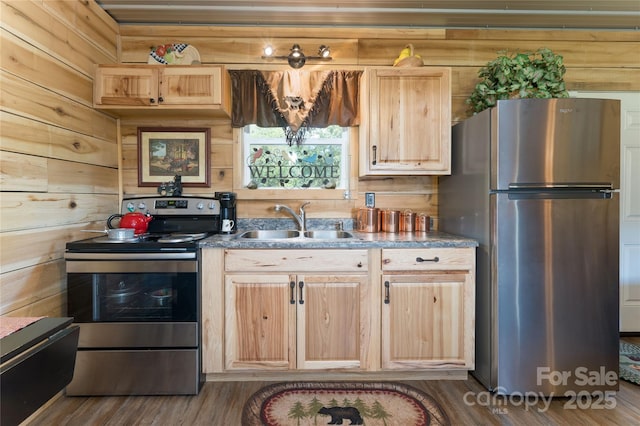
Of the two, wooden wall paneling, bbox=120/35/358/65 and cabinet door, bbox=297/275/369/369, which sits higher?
wooden wall paneling, bbox=120/35/358/65

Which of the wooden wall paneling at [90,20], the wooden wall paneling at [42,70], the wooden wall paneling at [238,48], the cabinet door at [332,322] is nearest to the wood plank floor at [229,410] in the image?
the cabinet door at [332,322]

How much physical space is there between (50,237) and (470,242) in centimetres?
250

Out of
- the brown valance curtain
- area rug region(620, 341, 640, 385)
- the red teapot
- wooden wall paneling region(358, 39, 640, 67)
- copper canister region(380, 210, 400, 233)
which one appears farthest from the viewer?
wooden wall paneling region(358, 39, 640, 67)

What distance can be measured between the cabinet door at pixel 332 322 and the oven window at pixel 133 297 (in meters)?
0.68

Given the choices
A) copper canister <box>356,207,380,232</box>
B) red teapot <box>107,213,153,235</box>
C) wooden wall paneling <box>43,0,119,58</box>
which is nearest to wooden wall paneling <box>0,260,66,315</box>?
red teapot <box>107,213,153,235</box>

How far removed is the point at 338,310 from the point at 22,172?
189cm

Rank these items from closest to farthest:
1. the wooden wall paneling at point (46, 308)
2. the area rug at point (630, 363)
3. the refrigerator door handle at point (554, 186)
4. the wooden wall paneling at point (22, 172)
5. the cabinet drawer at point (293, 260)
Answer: the wooden wall paneling at point (22, 172) → the wooden wall paneling at point (46, 308) → the refrigerator door handle at point (554, 186) → the cabinet drawer at point (293, 260) → the area rug at point (630, 363)

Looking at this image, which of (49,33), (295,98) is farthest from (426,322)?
(49,33)

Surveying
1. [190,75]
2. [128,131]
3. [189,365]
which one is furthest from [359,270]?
[128,131]

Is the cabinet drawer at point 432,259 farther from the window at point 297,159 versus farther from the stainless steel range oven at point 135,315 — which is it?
the stainless steel range oven at point 135,315

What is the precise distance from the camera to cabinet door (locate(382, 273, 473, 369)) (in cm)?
210

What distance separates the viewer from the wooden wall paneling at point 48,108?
1.67 meters

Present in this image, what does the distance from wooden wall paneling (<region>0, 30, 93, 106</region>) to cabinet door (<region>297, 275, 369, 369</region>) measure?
1.88 metres

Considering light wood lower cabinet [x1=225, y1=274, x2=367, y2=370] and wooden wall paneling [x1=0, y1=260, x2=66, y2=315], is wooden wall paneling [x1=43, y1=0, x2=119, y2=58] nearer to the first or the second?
wooden wall paneling [x1=0, y1=260, x2=66, y2=315]
